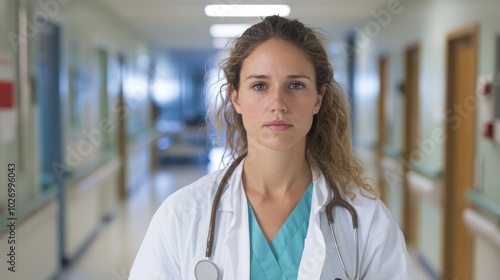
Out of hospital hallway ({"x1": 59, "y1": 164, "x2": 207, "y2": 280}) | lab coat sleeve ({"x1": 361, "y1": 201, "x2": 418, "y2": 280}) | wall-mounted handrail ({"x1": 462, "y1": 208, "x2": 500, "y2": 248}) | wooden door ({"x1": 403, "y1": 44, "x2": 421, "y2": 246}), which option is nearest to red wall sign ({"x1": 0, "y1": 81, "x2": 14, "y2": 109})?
hospital hallway ({"x1": 59, "y1": 164, "x2": 207, "y2": 280})

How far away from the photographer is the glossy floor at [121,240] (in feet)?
13.7

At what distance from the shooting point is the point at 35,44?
3.68 meters

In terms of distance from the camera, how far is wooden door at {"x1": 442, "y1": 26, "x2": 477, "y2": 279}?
3537mm

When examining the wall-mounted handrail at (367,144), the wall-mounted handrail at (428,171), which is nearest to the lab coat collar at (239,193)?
the wall-mounted handrail at (428,171)

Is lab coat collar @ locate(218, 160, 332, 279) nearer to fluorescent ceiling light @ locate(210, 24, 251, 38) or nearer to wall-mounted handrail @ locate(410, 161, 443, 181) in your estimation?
wall-mounted handrail @ locate(410, 161, 443, 181)

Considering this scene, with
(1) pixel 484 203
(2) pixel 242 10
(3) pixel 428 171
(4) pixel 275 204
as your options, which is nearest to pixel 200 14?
(2) pixel 242 10

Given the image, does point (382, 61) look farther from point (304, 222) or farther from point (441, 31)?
point (304, 222)

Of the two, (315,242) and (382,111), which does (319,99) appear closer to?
(315,242)

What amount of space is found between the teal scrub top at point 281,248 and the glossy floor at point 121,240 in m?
2.82

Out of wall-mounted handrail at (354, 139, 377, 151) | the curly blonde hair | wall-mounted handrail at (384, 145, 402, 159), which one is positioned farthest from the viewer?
wall-mounted handrail at (354, 139, 377, 151)

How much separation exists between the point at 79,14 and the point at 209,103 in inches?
152

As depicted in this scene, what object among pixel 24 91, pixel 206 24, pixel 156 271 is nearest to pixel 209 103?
pixel 156 271

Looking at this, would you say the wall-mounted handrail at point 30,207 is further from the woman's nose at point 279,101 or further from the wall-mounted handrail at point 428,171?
the wall-mounted handrail at point 428,171

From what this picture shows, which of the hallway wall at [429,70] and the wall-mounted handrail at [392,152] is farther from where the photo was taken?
the wall-mounted handrail at [392,152]
